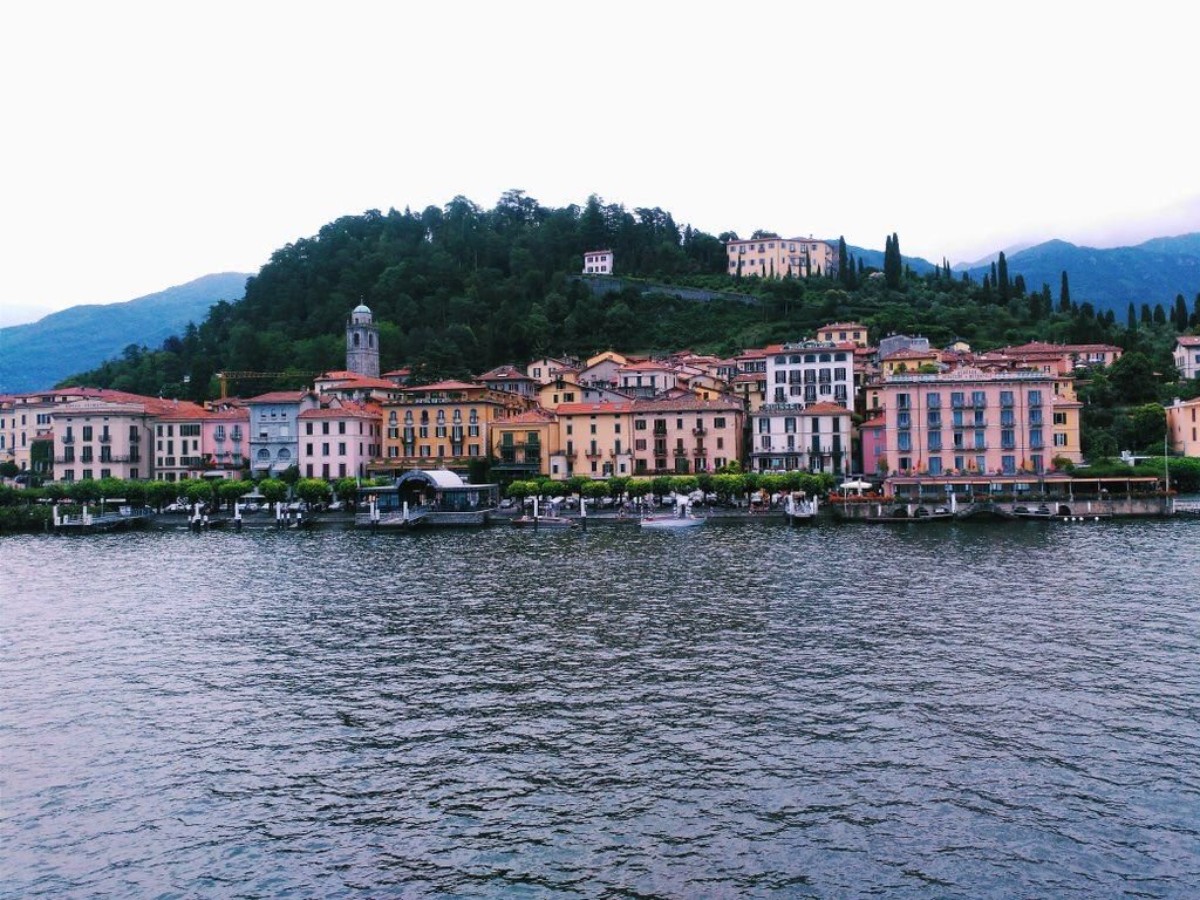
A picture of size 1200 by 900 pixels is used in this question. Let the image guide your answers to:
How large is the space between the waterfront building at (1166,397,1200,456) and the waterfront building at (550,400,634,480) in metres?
53.3

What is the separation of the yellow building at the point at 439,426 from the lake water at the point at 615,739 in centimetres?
5461

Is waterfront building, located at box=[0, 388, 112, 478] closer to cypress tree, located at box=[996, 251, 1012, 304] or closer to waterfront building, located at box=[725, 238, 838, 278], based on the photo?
waterfront building, located at box=[725, 238, 838, 278]

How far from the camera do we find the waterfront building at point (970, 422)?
262 feet

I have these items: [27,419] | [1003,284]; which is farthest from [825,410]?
[27,419]

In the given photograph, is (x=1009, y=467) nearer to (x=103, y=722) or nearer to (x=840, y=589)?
(x=840, y=589)

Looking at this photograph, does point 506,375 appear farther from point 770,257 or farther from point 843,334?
point 770,257

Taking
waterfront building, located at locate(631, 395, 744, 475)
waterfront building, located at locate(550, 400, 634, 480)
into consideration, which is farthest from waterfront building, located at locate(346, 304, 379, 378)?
waterfront building, located at locate(631, 395, 744, 475)

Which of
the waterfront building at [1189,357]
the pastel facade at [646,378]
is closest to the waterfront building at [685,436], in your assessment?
the pastel facade at [646,378]

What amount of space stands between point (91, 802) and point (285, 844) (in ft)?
17.9

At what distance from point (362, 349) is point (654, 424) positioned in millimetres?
51334

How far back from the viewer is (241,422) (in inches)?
4129

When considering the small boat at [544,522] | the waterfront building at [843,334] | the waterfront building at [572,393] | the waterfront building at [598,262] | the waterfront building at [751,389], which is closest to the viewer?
the small boat at [544,522]

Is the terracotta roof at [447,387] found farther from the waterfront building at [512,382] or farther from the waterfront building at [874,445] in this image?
the waterfront building at [874,445]

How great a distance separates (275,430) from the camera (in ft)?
335
